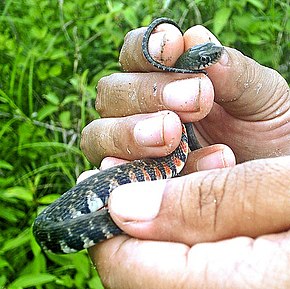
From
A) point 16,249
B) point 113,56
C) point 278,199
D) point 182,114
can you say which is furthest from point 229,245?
point 113,56

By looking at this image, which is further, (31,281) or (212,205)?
(31,281)

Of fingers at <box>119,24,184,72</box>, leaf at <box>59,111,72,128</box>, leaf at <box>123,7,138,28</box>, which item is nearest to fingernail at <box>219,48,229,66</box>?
fingers at <box>119,24,184,72</box>

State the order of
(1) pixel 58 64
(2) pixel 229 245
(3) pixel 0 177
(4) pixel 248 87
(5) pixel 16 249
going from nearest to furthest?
1. (2) pixel 229 245
2. (4) pixel 248 87
3. (5) pixel 16 249
4. (3) pixel 0 177
5. (1) pixel 58 64

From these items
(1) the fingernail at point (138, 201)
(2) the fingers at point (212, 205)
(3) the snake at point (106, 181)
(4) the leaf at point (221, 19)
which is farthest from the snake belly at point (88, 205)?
(4) the leaf at point (221, 19)

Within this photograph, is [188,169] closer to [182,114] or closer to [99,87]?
[182,114]

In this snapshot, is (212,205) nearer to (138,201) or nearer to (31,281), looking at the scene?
(138,201)

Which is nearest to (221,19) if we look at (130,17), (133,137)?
(130,17)

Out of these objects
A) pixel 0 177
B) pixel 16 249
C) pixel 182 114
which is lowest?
pixel 16 249
